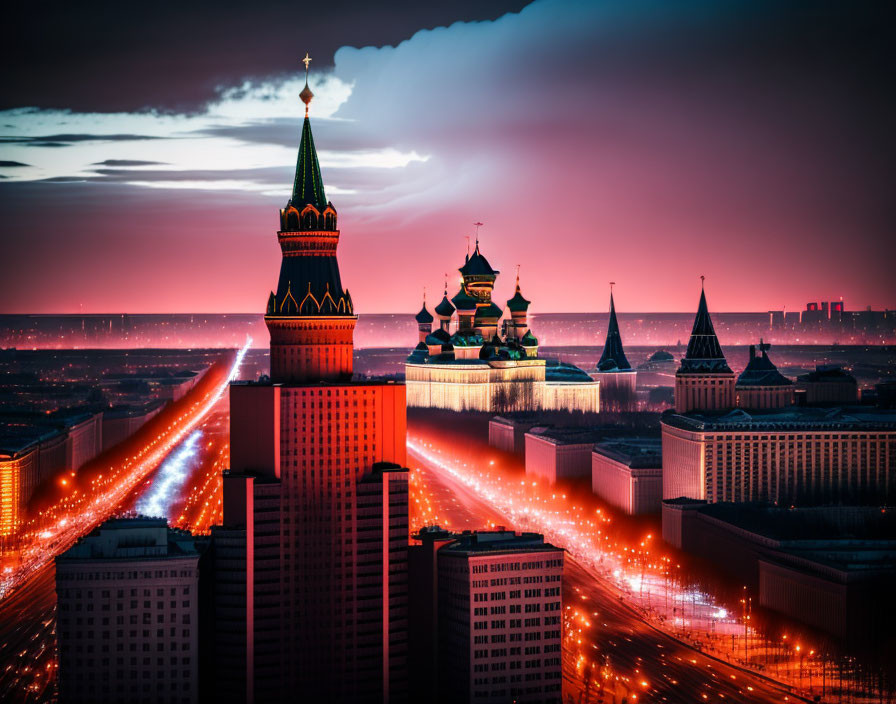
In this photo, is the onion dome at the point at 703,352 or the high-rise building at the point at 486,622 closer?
the high-rise building at the point at 486,622

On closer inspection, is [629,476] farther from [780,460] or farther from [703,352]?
[703,352]

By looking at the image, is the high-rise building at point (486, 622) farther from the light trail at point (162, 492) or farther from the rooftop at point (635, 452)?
the rooftop at point (635, 452)

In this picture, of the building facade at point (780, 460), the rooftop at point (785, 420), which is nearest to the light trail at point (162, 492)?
the building facade at point (780, 460)

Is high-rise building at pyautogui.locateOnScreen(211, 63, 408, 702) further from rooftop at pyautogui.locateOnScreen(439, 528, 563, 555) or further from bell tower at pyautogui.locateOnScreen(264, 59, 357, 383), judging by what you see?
rooftop at pyautogui.locateOnScreen(439, 528, 563, 555)

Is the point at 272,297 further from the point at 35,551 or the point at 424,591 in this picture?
the point at 35,551

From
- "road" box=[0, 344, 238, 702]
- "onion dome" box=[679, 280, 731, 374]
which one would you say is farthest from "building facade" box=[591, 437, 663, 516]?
"road" box=[0, 344, 238, 702]

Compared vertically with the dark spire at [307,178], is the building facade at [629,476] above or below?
below

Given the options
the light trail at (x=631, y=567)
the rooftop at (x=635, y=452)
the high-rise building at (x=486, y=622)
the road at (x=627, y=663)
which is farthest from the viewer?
the rooftop at (x=635, y=452)
